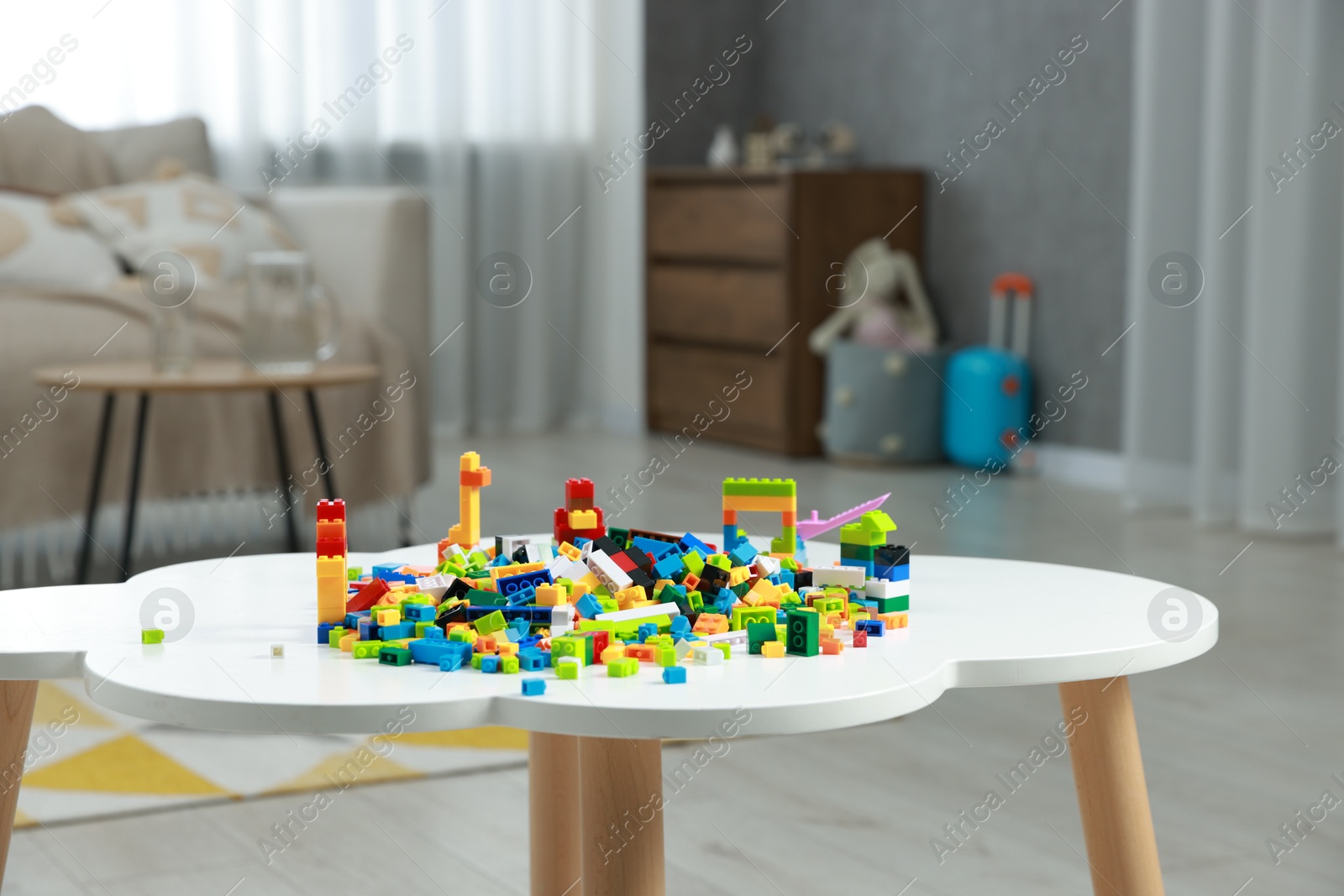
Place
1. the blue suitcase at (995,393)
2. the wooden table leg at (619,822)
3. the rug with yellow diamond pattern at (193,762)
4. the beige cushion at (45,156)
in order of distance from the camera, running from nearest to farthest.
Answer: the wooden table leg at (619,822), the rug with yellow diamond pattern at (193,762), the beige cushion at (45,156), the blue suitcase at (995,393)

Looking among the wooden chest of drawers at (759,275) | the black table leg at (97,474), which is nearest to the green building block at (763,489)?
the black table leg at (97,474)

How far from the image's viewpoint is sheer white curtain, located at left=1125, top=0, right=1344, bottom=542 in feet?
9.41

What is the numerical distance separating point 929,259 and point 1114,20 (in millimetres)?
845

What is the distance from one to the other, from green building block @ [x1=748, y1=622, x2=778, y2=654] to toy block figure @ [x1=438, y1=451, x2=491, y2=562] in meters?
0.28

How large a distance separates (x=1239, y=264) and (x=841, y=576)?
7.65 ft

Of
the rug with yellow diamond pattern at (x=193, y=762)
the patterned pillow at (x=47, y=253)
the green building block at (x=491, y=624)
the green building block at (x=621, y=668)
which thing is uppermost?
the patterned pillow at (x=47, y=253)

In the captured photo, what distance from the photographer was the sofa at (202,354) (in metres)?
2.46

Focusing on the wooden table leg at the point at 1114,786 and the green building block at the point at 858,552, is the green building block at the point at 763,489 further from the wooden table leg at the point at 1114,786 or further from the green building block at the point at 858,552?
the wooden table leg at the point at 1114,786

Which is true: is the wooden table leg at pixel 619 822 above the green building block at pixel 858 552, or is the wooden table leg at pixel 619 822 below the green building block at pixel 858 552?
below

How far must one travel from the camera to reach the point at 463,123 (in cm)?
441

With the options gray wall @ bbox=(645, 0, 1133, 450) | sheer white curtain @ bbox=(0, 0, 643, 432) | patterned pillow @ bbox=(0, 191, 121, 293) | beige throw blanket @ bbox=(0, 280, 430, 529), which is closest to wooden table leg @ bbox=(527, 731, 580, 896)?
beige throw blanket @ bbox=(0, 280, 430, 529)

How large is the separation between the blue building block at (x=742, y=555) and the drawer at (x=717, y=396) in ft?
9.77

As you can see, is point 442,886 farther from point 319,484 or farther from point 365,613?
point 319,484

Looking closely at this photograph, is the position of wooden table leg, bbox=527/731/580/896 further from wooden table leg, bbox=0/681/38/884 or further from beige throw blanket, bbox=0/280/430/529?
beige throw blanket, bbox=0/280/430/529
